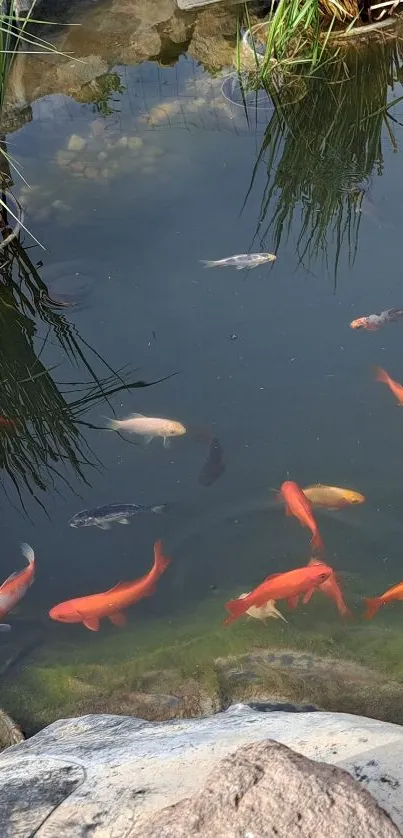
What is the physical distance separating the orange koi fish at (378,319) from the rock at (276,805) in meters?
3.19

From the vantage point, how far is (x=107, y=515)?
3.83m

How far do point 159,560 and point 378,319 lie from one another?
1.97m

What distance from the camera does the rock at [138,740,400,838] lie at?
1.64 meters

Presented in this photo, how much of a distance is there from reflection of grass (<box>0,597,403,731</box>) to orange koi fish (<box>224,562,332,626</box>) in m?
0.12

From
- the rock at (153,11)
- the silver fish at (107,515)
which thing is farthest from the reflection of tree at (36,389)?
the rock at (153,11)

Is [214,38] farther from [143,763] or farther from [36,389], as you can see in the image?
[143,763]

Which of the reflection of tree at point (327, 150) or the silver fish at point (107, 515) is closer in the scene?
the silver fish at point (107, 515)

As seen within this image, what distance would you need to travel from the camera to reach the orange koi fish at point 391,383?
4223 mm

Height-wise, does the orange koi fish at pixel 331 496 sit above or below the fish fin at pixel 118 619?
above

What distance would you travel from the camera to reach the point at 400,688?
3.20 metres

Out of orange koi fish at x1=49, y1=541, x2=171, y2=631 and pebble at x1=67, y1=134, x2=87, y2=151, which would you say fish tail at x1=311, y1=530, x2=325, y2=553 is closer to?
orange koi fish at x1=49, y1=541, x2=171, y2=631

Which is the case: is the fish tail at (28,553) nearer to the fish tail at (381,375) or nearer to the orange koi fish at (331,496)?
the orange koi fish at (331,496)

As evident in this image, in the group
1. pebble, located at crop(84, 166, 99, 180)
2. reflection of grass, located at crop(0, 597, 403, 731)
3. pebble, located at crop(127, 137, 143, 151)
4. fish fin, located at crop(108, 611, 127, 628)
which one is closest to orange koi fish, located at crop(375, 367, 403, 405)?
reflection of grass, located at crop(0, 597, 403, 731)

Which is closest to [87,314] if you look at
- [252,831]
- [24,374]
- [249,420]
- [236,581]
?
[24,374]
